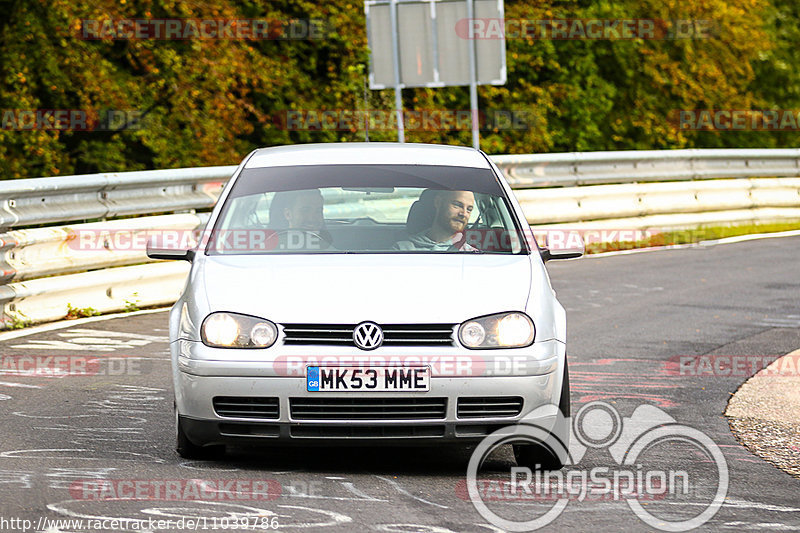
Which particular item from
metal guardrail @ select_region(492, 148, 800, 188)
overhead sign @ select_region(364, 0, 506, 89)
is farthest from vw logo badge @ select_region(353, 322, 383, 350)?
overhead sign @ select_region(364, 0, 506, 89)

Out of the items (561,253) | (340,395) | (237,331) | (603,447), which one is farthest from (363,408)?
(561,253)

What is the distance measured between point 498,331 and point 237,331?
1.14 metres

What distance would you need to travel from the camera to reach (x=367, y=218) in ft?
24.9

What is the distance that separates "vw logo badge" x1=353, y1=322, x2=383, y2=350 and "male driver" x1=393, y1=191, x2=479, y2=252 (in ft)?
3.05

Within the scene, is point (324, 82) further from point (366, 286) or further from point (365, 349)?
point (365, 349)

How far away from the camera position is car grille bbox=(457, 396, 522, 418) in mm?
6168

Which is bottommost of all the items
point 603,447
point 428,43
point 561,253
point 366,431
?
point 603,447

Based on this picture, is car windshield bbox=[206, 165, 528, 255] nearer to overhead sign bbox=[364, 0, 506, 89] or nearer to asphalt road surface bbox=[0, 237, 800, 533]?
asphalt road surface bbox=[0, 237, 800, 533]

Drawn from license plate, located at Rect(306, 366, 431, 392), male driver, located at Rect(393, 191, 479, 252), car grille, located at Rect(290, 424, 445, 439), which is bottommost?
car grille, located at Rect(290, 424, 445, 439)

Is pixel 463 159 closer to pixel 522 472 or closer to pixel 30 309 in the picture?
pixel 522 472

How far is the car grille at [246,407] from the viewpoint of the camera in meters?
6.15

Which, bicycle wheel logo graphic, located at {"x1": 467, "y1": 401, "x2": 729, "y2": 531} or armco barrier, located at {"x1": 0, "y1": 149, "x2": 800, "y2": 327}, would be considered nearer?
bicycle wheel logo graphic, located at {"x1": 467, "y1": 401, "x2": 729, "y2": 531}

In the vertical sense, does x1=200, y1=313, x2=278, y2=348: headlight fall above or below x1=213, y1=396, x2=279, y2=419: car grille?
above

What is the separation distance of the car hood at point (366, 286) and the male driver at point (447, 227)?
261mm
